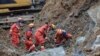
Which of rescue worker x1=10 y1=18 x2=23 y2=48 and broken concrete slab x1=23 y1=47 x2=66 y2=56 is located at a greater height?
rescue worker x1=10 y1=18 x2=23 y2=48

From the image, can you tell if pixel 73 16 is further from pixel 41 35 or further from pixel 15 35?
pixel 15 35

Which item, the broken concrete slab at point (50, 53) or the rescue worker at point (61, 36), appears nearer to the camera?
the broken concrete slab at point (50, 53)

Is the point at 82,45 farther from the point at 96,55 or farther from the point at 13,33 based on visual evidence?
the point at 13,33

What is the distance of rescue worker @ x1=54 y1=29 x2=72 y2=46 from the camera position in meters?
14.5

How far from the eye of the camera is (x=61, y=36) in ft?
48.7

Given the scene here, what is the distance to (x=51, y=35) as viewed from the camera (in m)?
17.0

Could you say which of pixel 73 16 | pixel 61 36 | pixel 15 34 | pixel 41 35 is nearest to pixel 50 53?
pixel 61 36

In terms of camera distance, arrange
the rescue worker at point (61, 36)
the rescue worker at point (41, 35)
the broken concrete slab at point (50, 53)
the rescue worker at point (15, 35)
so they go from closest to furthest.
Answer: the broken concrete slab at point (50, 53) → the rescue worker at point (61, 36) → the rescue worker at point (41, 35) → the rescue worker at point (15, 35)

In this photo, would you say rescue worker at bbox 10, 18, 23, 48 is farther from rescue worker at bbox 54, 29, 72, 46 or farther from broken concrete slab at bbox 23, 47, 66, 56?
broken concrete slab at bbox 23, 47, 66, 56

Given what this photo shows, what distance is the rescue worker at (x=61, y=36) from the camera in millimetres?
14536

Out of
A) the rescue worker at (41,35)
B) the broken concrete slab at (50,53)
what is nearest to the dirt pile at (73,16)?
the broken concrete slab at (50,53)

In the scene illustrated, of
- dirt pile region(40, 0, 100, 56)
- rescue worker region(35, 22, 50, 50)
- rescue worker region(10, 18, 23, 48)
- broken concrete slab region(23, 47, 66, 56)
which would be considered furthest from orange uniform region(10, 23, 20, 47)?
broken concrete slab region(23, 47, 66, 56)

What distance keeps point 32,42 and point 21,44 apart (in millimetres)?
1567

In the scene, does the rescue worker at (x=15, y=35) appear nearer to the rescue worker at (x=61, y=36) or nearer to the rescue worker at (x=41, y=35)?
the rescue worker at (x=41, y=35)
